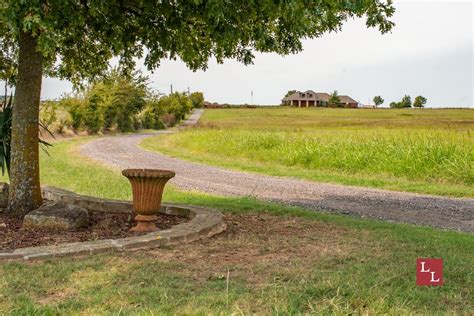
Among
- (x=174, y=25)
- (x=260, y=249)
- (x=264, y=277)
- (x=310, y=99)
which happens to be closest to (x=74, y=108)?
(x=174, y=25)

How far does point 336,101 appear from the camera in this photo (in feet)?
419

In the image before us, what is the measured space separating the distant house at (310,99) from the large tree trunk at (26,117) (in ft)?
408

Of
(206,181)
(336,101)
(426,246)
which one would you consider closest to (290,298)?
(426,246)

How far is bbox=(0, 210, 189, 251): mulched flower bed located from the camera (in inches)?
267

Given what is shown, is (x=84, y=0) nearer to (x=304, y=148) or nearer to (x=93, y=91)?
(x=304, y=148)

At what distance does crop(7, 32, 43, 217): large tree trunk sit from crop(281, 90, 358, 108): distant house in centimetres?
12429

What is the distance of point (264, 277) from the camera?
17.2ft

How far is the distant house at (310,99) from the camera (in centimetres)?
13100

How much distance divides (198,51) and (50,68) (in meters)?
3.61

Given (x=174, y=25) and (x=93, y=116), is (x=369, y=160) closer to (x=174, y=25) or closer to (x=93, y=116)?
(x=174, y=25)

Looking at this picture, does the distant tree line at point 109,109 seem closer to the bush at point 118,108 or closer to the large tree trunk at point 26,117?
the bush at point 118,108

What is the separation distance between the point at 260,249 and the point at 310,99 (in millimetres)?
126310

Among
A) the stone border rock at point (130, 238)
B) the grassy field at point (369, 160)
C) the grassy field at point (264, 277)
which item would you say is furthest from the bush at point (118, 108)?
the grassy field at point (264, 277)

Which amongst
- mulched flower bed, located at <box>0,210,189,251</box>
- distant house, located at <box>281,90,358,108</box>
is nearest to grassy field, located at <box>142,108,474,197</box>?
mulched flower bed, located at <box>0,210,189,251</box>
